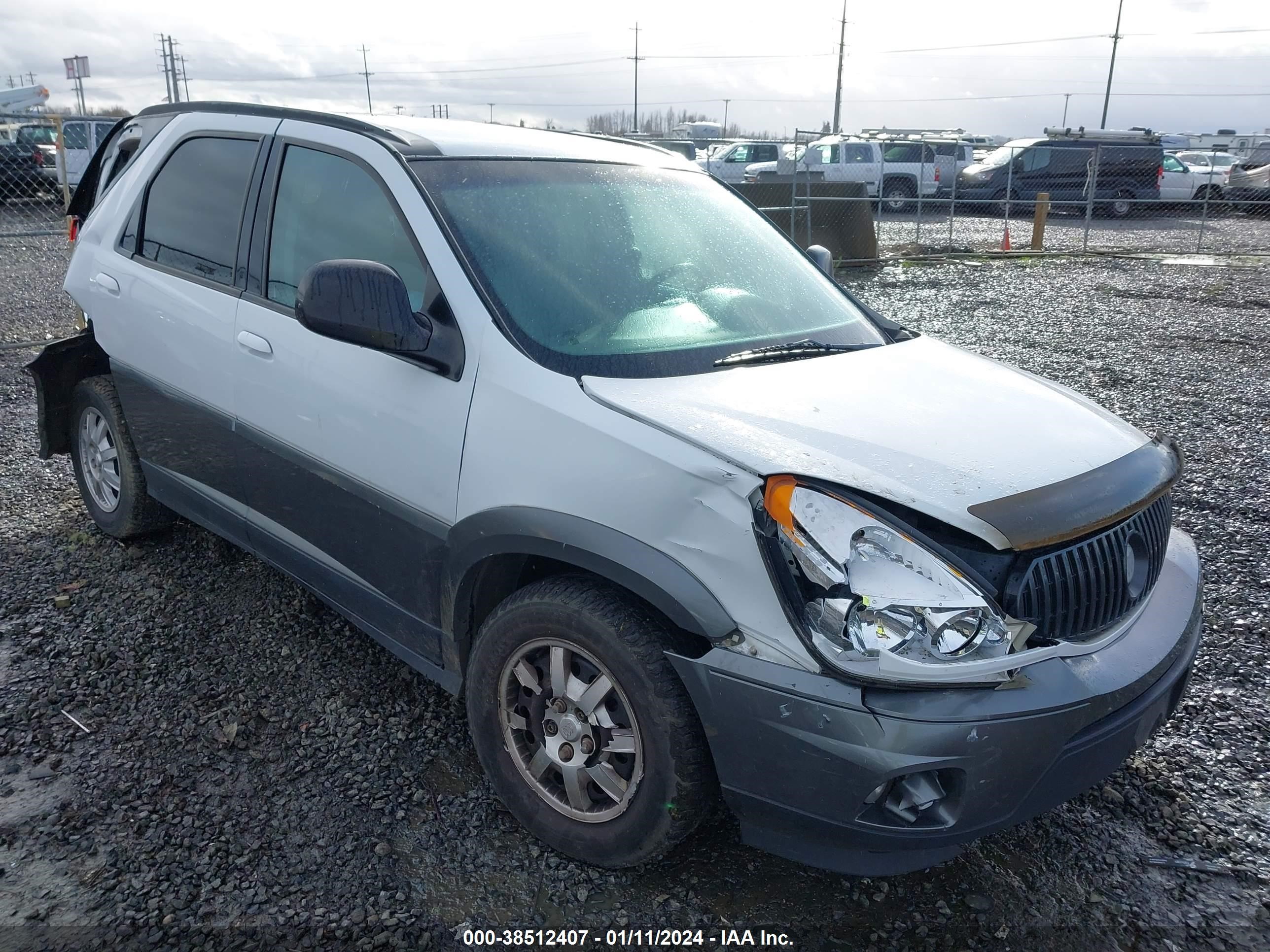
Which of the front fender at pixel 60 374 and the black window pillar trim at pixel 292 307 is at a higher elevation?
the black window pillar trim at pixel 292 307

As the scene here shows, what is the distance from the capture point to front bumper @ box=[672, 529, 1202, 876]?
1998mm

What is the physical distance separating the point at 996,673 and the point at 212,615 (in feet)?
10.1

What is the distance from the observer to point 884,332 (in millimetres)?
3357

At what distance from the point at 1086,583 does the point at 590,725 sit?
1.23 meters

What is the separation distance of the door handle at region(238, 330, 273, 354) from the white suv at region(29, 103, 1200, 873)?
6 centimetres

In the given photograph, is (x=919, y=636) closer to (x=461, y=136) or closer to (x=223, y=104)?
(x=461, y=136)

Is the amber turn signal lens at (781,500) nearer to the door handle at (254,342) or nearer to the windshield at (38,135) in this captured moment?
the door handle at (254,342)

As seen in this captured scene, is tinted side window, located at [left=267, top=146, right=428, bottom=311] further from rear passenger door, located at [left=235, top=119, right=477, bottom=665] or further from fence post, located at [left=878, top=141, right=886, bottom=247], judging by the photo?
fence post, located at [left=878, top=141, right=886, bottom=247]

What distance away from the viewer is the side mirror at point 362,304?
2.53 meters

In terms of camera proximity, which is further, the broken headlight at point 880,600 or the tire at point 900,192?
the tire at point 900,192

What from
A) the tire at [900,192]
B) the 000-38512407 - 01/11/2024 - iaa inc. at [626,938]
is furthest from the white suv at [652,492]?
the tire at [900,192]

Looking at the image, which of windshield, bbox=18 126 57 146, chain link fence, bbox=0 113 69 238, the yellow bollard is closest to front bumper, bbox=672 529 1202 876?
the yellow bollard

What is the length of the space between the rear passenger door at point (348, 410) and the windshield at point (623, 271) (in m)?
0.17

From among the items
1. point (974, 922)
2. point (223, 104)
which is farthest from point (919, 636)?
point (223, 104)
